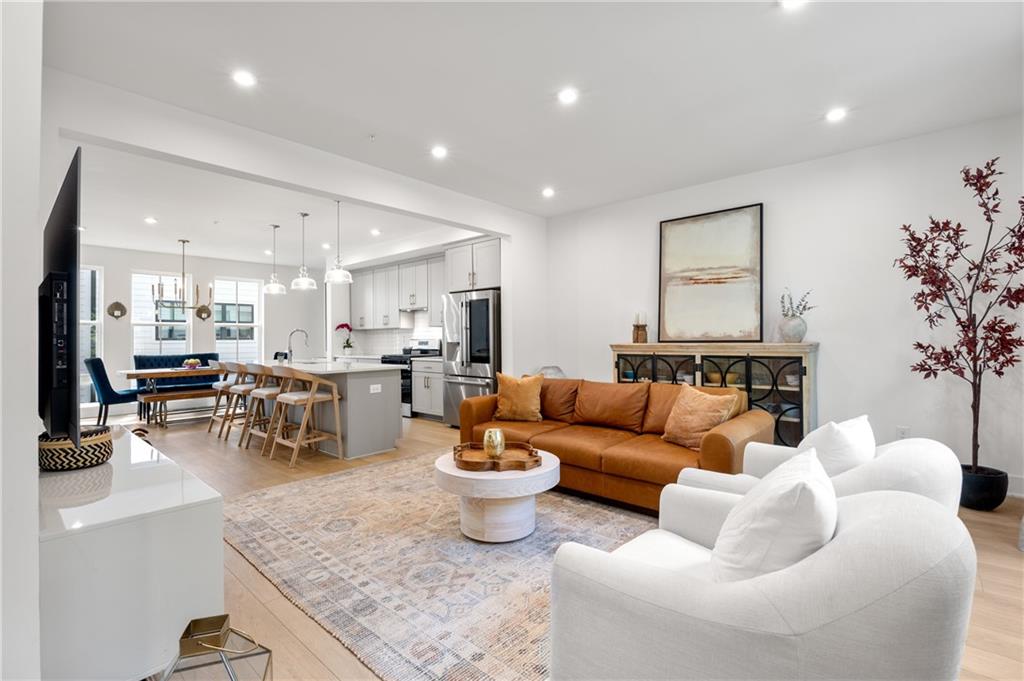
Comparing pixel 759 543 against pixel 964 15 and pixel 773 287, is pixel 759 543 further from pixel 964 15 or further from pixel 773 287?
pixel 773 287

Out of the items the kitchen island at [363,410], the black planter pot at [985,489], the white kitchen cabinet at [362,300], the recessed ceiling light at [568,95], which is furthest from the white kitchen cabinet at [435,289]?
the black planter pot at [985,489]

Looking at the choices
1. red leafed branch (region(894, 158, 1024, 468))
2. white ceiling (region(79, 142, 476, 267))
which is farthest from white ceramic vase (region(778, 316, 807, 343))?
white ceiling (region(79, 142, 476, 267))

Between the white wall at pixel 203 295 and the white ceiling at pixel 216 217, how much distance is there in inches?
9.1

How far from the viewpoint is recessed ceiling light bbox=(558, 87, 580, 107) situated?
2918mm

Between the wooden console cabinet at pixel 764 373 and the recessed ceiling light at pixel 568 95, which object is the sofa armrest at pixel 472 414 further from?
the recessed ceiling light at pixel 568 95

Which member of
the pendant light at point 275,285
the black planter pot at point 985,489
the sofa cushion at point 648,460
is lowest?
the black planter pot at point 985,489

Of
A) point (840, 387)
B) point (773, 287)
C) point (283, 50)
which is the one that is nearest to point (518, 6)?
point (283, 50)

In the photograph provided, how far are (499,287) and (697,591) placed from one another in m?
4.96

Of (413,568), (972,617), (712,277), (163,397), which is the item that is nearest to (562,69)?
(712,277)

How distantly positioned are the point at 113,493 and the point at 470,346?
4.51 metres

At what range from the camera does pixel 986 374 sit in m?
3.40

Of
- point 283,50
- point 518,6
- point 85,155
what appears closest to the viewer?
point 518,6

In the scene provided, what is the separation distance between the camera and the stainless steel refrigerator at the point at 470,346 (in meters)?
5.79

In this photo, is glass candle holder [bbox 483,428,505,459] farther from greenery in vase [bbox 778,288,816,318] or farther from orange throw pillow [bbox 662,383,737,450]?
greenery in vase [bbox 778,288,816,318]
